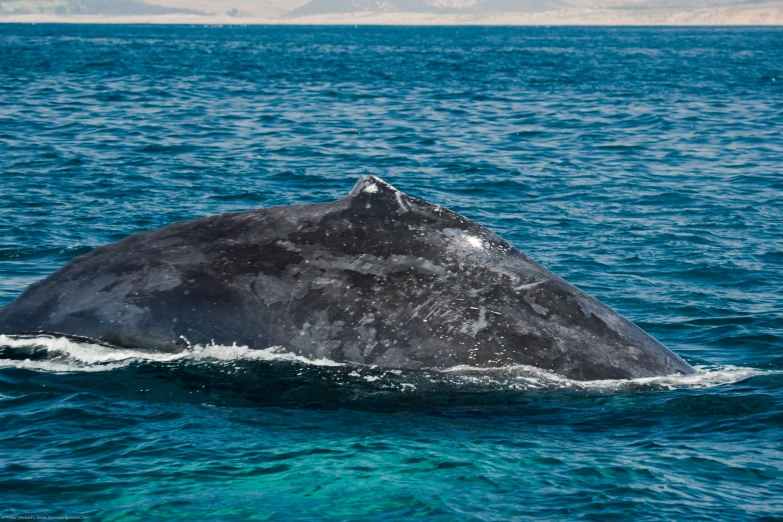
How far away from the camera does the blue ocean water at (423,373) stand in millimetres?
6742

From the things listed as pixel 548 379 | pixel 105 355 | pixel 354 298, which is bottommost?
pixel 548 379

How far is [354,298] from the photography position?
762 cm

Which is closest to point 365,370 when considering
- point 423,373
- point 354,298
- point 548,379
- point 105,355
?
point 423,373

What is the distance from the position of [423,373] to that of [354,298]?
31.6 inches

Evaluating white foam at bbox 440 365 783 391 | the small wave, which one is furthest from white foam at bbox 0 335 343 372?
white foam at bbox 440 365 783 391

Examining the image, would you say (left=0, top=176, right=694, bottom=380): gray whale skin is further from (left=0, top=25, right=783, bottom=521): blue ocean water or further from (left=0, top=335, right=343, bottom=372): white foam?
(left=0, top=25, right=783, bottom=521): blue ocean water

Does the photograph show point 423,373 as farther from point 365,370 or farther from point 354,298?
point 354,298

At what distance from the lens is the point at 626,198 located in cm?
1939

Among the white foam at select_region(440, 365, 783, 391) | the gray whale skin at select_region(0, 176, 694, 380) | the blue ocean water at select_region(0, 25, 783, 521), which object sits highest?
the gray whale skin at select_region(0, 176, 694, 380)

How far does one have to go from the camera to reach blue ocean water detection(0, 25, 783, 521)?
6742 millimetres

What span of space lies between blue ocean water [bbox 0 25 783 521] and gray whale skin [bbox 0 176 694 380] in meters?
0.26

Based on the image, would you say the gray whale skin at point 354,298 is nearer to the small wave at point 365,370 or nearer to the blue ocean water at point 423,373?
the small wave at point 365,370

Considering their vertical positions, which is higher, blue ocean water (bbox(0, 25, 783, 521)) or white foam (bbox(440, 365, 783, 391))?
white foam (bbox(440, 365, 783, 391))

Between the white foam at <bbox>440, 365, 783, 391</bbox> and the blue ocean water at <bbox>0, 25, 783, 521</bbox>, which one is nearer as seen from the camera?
the blue ocean water at <bbox>0, 25, 783, 521</bbox>
